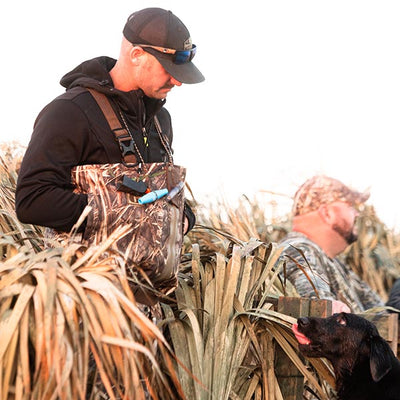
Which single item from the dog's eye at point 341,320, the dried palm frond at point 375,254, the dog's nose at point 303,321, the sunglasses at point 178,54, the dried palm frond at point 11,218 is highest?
the sunglasses at point 178,54

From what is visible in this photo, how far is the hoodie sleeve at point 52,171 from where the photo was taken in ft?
10.8

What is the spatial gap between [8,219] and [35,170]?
33.5 inches

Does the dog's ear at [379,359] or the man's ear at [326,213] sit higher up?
the dog's ear at [379,359]

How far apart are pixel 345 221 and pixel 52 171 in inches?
155

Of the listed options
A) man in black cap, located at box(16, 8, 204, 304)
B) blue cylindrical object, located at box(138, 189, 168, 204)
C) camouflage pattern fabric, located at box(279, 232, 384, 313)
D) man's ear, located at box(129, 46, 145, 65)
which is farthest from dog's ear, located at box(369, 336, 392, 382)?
man's ear, located at box(129, 46, 145, 65)

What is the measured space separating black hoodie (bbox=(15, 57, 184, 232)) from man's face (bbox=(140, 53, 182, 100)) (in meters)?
0.08

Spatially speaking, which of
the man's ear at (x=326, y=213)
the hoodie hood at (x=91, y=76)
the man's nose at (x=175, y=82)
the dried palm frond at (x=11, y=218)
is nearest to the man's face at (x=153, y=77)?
the man's nose at (x=175, y=82)

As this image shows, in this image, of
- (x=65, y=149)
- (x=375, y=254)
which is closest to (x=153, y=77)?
(x=65, y=149)

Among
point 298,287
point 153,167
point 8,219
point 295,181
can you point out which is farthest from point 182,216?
point 295,181

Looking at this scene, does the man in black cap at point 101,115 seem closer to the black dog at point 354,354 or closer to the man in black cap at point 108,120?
the man in black cap at point 108,120

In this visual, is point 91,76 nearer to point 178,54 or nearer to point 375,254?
point 178,54

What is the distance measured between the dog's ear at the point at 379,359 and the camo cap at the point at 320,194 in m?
2.74

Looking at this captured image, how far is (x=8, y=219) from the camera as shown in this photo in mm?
4051

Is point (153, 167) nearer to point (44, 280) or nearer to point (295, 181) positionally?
point (44, 280)
